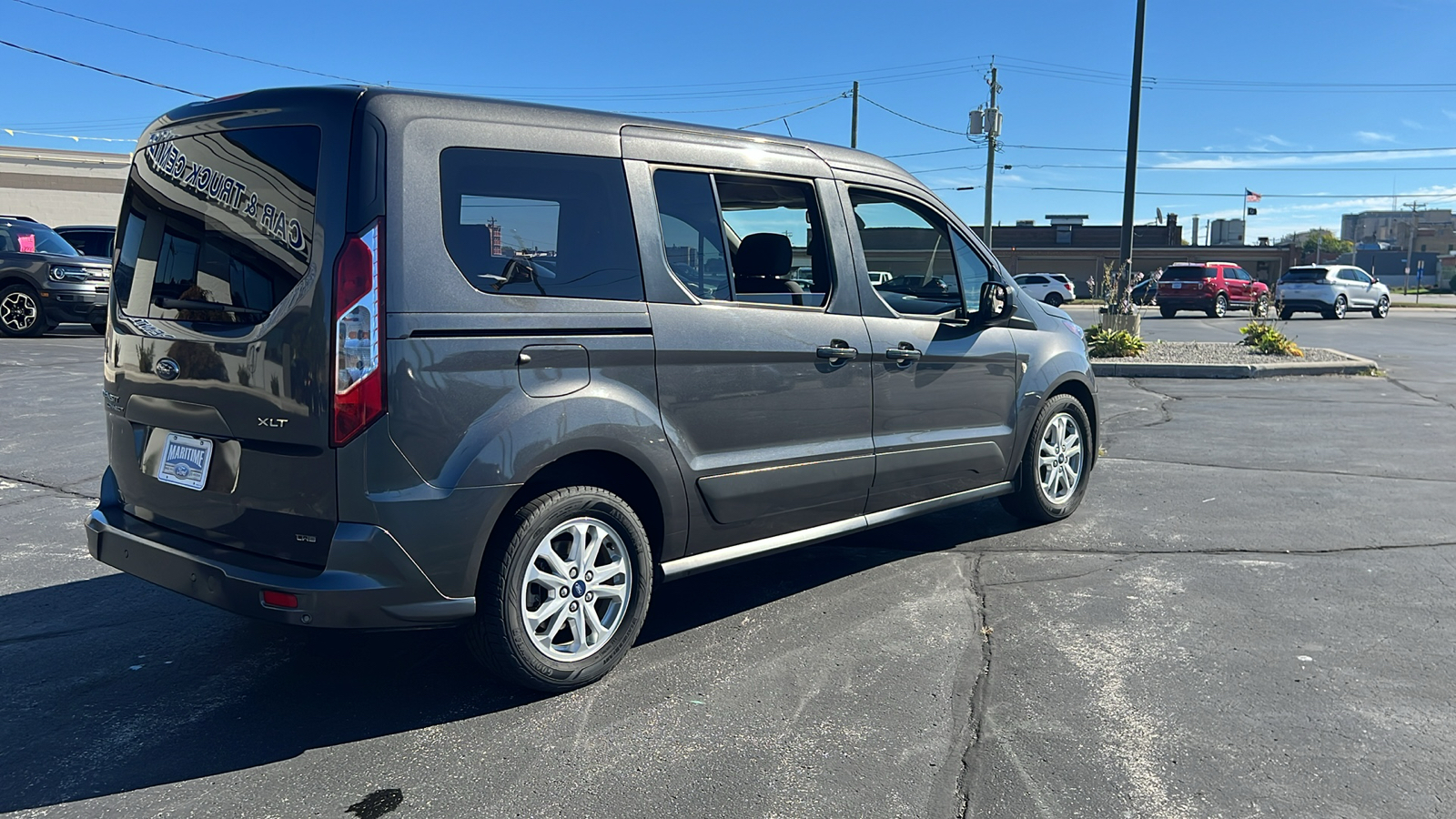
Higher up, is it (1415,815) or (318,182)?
(318,182)

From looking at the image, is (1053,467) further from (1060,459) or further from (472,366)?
(472,366)

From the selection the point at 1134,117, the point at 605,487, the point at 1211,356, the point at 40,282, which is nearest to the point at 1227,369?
the point at 1211,356

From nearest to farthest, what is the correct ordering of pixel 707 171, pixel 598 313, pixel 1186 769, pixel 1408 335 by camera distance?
pixel 1186 769 < pixel 598 313 < pixel 707 171 < pixel 1408 335

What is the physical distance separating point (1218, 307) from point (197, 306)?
118 feet

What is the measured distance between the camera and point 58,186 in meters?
36.2

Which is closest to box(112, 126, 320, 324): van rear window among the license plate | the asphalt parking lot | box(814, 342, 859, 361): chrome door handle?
the license plate

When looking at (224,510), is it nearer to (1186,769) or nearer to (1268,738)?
(1186,769)

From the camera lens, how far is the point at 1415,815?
112 inches

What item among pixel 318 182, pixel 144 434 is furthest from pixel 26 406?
pixel 318 182

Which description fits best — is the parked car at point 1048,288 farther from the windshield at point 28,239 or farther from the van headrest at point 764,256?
the van headrest at point 764,256

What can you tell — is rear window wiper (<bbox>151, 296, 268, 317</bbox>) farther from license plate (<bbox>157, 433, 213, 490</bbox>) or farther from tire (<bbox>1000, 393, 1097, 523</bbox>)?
tire (<bbox>1000, 393, 1097, 523</bbox>)

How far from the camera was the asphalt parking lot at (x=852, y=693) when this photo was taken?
296 centimetres

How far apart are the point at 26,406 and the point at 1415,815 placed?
420 inches

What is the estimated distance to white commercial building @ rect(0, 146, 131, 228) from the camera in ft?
117
